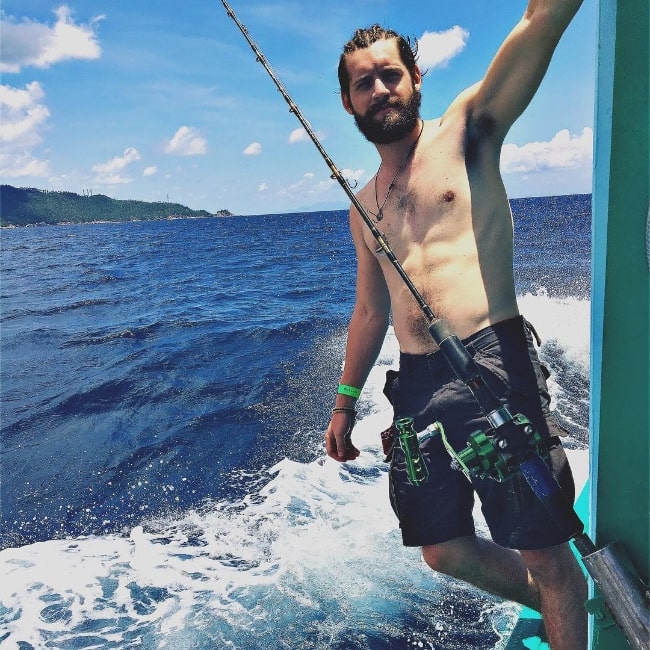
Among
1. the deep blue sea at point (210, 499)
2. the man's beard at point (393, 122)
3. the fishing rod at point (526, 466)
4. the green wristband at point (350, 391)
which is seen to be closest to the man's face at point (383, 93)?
the man's beard at point (393, 122)

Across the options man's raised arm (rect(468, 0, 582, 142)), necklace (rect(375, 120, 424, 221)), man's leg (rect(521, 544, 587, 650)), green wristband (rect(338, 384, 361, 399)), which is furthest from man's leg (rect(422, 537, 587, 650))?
man's raised arm (rect(468, 0, 582, 142))

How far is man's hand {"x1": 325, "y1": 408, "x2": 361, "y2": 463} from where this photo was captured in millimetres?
2939

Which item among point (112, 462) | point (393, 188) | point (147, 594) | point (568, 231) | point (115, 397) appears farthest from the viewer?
point (568, 231)

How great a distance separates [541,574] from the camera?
2.13 meters

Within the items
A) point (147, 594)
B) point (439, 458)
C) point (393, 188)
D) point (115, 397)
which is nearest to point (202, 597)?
point (147, 594)

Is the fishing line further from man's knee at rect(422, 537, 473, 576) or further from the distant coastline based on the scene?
the distant coastline

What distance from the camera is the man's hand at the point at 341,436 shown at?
9.64 feet

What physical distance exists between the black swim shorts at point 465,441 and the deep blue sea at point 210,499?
5.36ft

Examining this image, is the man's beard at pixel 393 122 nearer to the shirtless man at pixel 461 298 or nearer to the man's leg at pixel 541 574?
the shirtless man at pixel 461 298

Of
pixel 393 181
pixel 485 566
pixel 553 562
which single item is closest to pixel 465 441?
pixel 553 562

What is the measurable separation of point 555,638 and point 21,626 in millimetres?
3850

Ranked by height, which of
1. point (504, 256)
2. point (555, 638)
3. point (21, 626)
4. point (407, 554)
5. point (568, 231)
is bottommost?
point (21, 626)

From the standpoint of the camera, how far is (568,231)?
156 ft

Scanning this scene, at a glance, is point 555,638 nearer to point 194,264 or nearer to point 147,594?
point 147,594
